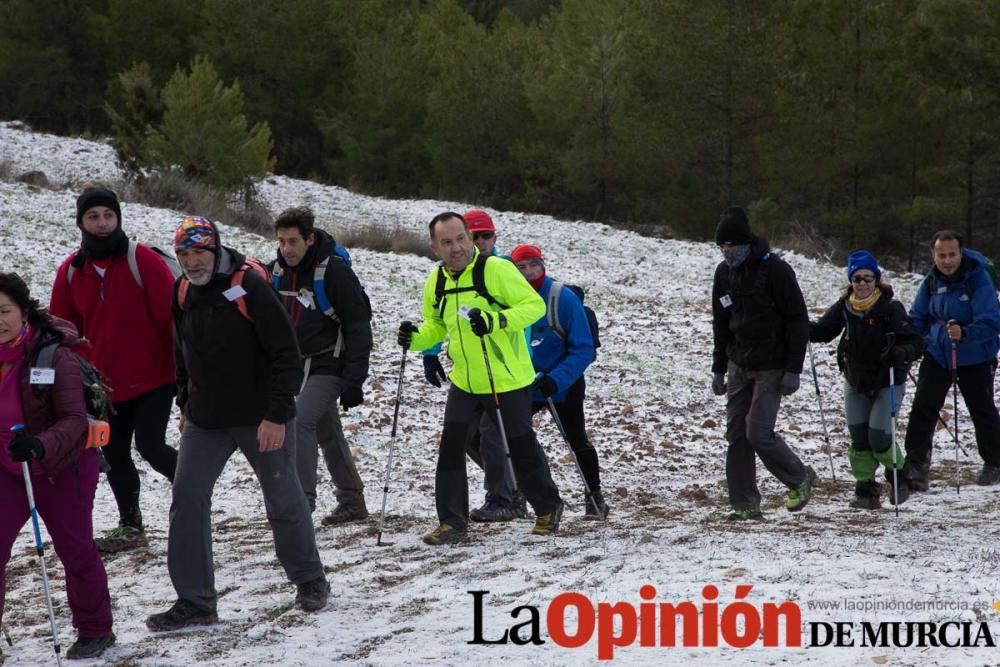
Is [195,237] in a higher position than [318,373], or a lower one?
higher

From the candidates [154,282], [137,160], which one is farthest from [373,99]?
[154,282]

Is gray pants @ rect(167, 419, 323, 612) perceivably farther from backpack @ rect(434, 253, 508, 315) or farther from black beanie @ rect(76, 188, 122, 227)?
black beanie @ rect(76, 188, 122, 227)

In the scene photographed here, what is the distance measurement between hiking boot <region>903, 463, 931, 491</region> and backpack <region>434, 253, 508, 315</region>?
462cm

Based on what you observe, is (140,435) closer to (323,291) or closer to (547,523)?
(323,291)

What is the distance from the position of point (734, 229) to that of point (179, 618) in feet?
15.1

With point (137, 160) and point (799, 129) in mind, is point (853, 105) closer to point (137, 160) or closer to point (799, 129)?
point (799, 129)

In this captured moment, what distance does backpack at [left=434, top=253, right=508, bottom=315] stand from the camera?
709cm

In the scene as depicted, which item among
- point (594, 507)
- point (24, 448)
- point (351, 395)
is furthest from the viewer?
point (594, 507)

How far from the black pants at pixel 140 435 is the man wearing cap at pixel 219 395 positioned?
1.59m

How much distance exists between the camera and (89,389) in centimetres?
530

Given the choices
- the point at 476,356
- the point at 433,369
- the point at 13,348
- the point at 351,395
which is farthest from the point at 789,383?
the point at 13,348

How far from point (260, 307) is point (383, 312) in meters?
10.8

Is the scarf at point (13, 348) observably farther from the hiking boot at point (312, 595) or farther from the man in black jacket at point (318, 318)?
the man in black jacket at point (318, 318)

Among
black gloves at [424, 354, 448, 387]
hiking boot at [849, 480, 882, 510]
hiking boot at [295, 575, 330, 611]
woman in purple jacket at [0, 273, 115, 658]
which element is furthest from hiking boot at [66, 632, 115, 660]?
hiking boot at [849, 480, 882, 510]
